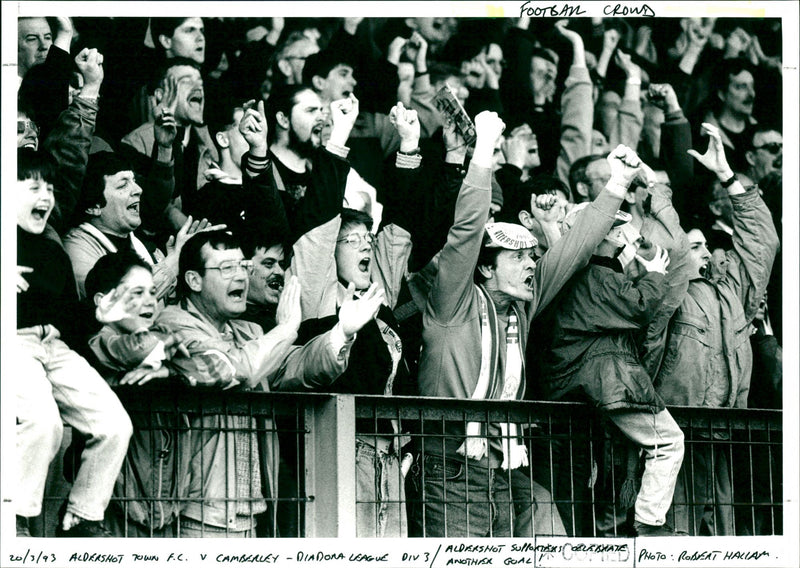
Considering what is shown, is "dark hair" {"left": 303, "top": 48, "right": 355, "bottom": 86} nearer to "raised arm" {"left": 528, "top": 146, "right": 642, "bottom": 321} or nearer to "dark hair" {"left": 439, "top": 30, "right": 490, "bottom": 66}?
"dark hair" {"left": 439, "top": 30, "right": 490, "bottom": 66}

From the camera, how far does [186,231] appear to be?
11180 mm

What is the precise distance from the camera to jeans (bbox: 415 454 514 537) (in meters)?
11.1

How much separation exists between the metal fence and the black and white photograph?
21 millimetres

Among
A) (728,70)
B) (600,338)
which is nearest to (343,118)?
(600,338)

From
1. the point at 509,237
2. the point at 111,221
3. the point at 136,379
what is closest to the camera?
the point at 136,379

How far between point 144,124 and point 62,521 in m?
2.89

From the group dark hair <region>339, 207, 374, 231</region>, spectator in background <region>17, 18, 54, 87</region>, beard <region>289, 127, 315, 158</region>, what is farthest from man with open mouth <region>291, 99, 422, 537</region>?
spectator in background <region>17, 18, 54, 87</region>

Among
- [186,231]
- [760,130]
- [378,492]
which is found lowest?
[378,492]

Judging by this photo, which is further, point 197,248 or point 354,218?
point 354,218

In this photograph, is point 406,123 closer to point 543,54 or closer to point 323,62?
point 323,62

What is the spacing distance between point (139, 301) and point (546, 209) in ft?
10.9

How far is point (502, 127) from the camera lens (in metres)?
11.6

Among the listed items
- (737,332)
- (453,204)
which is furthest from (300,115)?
(737,332)

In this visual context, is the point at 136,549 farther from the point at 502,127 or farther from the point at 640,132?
the point at 640,132
